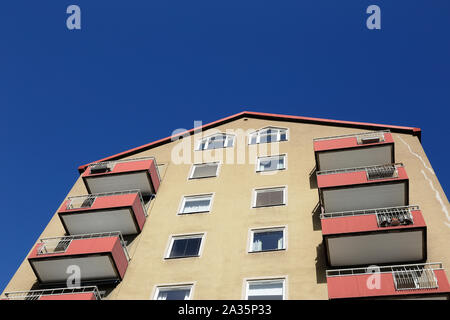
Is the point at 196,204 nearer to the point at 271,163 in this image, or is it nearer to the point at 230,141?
the point at 271,163

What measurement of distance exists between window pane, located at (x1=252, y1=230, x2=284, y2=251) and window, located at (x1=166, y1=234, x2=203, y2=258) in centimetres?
269

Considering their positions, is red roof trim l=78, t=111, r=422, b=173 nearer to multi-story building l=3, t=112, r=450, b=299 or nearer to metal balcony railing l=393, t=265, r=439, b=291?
multi-story building l=3, t=112, r=450, b=299

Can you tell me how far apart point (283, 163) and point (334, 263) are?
8.65 meters

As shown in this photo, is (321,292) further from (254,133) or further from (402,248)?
(254,133)

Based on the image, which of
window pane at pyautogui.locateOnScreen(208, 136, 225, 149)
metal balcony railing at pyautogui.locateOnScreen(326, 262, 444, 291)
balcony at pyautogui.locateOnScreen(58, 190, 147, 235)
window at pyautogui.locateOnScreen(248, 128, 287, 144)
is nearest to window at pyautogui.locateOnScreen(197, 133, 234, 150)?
window pane at pyautogui.locateOnScreen(208, 136, 225, 149)

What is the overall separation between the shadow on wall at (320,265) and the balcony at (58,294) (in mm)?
9074

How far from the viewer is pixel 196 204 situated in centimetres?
2500

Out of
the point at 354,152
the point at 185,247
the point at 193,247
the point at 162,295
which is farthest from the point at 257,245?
the point at 354,152

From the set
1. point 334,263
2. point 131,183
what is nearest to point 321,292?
point 334,263

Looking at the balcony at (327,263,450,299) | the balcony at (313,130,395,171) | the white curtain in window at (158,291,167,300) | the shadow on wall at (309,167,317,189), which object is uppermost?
the balcony at (313,130,395,171)

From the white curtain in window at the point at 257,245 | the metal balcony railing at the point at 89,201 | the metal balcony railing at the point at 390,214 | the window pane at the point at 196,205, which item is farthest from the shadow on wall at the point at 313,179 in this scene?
the metal balcony railing at the point at 89,201

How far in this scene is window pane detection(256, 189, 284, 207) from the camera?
23.6 meters
